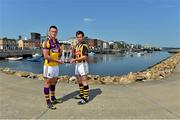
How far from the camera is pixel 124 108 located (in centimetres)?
667

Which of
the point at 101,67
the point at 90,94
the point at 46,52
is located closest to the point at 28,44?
the point at 101,67

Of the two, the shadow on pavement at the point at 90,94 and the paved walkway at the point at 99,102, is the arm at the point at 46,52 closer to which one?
Result: the paved walkway at the point at 99,102

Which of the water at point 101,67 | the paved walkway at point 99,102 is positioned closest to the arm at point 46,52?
the paved walkway at point 99,102

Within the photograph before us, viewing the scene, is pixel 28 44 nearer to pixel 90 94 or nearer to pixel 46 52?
pixel 90 94

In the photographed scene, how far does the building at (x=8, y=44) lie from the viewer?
543 feet

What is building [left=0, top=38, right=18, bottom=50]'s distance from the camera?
166 m

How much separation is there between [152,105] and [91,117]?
1774mm

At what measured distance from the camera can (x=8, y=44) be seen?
571 feet

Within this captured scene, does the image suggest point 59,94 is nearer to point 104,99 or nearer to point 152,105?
point 104,99

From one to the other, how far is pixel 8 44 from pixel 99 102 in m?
174

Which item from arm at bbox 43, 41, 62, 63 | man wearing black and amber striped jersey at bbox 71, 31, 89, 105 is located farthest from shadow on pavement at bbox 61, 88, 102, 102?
arm at bbox 43, 41, 62, 63

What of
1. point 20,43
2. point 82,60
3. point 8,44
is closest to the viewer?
point 82,60

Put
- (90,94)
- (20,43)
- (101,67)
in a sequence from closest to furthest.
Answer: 1. (90,94)
2. (101,67)
3. (20,43)

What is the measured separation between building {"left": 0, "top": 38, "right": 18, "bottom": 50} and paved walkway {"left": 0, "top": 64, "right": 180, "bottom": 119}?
162 m
